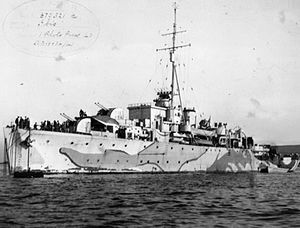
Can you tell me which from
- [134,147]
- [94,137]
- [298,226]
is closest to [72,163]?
[94,137]

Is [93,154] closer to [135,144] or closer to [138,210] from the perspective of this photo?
[135,144]

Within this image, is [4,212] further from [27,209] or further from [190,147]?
[190,147]

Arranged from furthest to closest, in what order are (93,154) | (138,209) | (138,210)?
1. (93,154)
2. (138,209)
3. (138,210)

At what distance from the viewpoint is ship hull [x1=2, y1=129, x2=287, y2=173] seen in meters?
25.0

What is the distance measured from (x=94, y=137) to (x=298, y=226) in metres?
19.6

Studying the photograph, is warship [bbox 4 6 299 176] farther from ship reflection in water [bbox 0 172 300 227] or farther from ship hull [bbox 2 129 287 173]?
ship reflection in water [bbox 0 172 300 227]

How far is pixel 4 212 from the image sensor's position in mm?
10438

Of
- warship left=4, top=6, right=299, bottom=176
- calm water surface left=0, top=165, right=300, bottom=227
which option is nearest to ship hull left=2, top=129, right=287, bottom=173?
warship left=4, top=6, right=299, bottom=176

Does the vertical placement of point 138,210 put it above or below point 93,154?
below

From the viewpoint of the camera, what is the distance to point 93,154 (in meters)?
27.5

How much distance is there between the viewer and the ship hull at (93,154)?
24984mm

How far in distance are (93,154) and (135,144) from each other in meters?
3.83

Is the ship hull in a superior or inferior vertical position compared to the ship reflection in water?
superior

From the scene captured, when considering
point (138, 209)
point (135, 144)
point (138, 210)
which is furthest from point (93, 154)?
point (138, 210)
